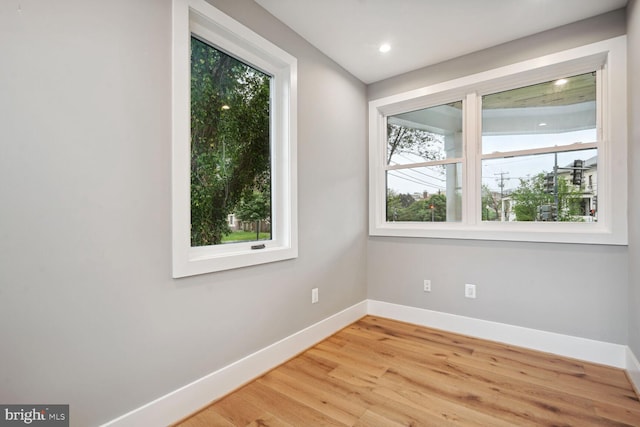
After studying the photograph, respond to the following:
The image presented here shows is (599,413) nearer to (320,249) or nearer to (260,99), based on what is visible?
(320,249)

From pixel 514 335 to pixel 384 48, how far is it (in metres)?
2.66

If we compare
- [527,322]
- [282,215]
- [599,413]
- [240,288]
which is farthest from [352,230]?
[599,413]

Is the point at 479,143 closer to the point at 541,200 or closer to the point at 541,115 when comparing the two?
the point at 541,115

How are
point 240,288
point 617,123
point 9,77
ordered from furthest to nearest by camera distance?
point 617,123 → point 240,288 → point 9,77

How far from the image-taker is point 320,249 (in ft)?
8.82

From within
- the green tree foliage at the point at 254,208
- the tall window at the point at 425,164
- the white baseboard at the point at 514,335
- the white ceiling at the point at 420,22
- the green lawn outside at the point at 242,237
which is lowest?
the white baseboard at the point at 514,335

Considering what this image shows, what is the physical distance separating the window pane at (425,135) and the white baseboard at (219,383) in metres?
1.87

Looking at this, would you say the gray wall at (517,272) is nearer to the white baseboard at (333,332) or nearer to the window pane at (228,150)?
the white baseboard at (333,332)

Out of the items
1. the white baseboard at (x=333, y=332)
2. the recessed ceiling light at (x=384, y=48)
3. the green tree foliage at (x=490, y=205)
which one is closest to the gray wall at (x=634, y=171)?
the white baseboard at (x=333, y=332)

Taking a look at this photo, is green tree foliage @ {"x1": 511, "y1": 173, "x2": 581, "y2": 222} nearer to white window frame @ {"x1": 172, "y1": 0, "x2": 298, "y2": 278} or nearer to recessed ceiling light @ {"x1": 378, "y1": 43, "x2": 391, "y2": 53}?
recessed ceiling light @ {"x1": 378, "y1": 43, "x2": 391, "y2": 53}

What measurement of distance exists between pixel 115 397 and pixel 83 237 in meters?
0.76

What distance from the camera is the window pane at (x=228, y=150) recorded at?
6.08 feet

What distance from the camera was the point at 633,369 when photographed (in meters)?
1.95

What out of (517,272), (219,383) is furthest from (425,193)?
(219,383)
